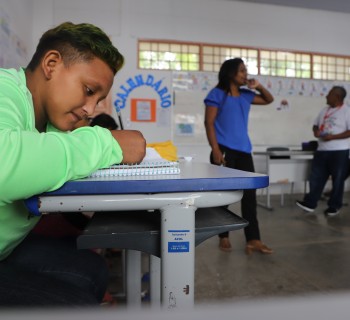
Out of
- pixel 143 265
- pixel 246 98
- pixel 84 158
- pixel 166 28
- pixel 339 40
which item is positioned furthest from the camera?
pixel 339 40

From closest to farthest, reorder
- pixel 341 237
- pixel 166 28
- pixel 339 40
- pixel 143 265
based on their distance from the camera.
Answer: pixel 143 265 < pixel 341 237 < pixel 166 28 < pixel 339 40

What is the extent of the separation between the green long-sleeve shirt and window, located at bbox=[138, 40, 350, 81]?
3.81 meters

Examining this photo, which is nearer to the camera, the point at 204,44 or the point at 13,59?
the point at 13,59

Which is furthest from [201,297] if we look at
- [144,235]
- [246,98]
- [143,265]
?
[246,98]

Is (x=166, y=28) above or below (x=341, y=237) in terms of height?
above

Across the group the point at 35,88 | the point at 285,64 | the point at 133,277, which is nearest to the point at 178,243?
the point at 35,88

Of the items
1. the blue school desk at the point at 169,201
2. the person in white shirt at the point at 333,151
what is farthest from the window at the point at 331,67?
the blue school desk at the point at 169,201

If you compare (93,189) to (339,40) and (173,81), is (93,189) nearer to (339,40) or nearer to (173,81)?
(173,81)

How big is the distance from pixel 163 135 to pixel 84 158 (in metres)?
3.74

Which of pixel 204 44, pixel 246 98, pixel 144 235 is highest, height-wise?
pixel 204 44

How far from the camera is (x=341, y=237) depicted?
2.38 m

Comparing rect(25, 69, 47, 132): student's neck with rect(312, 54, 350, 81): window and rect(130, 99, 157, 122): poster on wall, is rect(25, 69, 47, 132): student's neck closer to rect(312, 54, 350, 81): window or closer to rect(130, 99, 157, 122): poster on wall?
rect(130, 99, 157, 122): poster on wall

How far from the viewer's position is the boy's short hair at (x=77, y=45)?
66 centimetres

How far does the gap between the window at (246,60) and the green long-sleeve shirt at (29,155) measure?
381 centimetres
